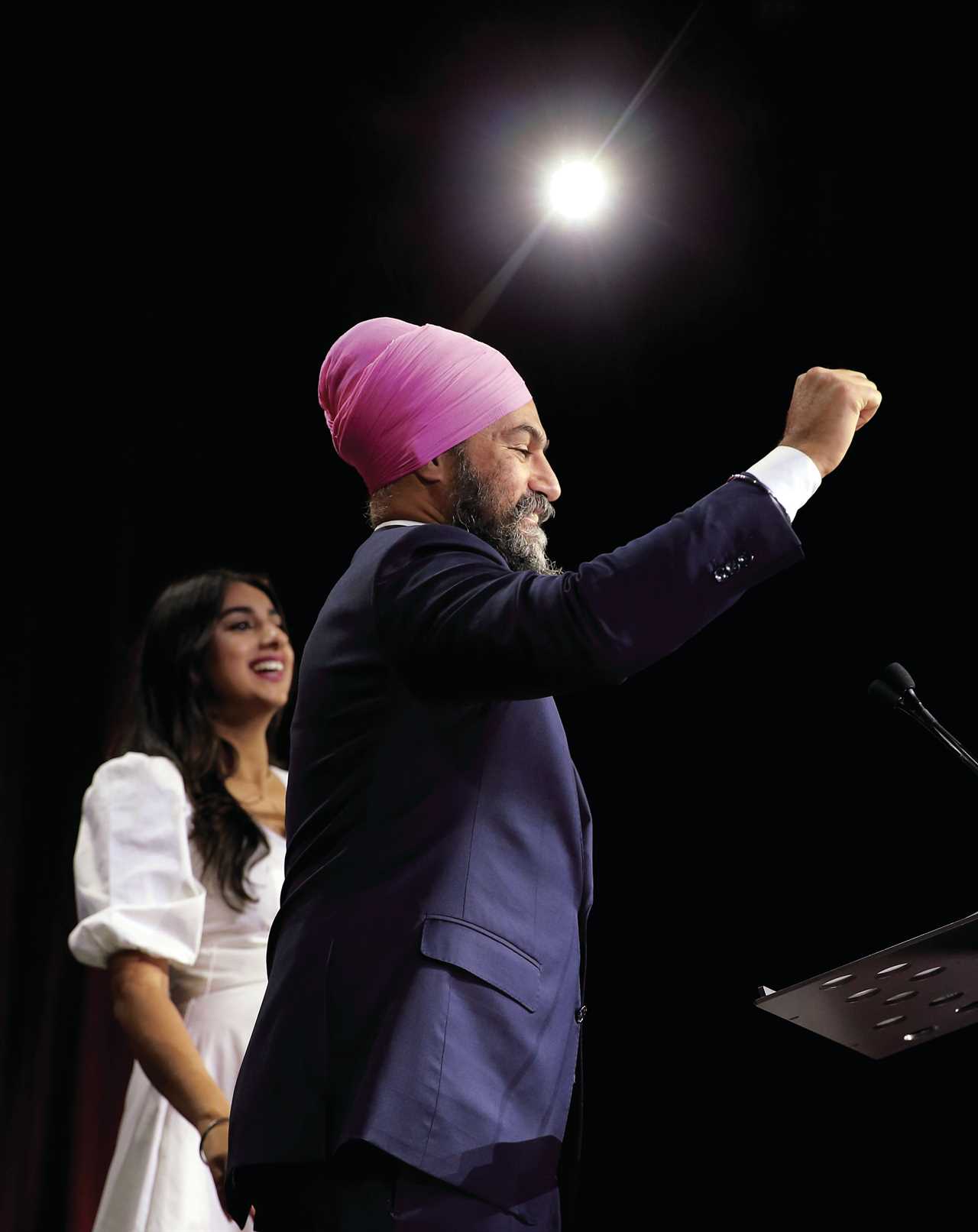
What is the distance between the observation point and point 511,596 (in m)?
1.22

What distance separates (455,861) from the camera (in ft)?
4.13

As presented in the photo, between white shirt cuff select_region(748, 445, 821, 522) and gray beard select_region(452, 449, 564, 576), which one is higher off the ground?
gray beard select_region(452, 449, 564, 576)

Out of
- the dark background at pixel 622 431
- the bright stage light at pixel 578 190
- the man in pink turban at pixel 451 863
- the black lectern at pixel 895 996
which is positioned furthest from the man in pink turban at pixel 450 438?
the bright stage light at pixel 578 190

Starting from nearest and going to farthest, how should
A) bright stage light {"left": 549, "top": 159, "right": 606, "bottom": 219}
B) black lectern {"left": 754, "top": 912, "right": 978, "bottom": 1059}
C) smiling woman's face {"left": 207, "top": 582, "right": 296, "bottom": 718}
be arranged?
black lectern {"left": 754, "top": 912, "right": 978, "bottom": 1059} → smiling woman's face {"left": 207, "top": 582, "right": 296, "bottom": 718} → bright stage light {"left": 549, "top": 159, "right": 606, "bottom": 219}

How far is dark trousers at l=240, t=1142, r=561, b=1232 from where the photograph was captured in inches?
45.3

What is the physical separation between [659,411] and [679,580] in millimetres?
2400

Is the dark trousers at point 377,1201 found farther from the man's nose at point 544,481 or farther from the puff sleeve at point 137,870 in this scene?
the puff sleeve at point 137,870

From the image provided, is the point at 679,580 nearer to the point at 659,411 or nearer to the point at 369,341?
the point at 369,341

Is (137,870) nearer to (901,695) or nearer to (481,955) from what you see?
(481,955)

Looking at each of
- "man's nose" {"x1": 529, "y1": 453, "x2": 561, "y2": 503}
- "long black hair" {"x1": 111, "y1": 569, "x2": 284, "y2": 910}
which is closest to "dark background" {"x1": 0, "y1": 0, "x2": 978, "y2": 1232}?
"long black hair" {"x1": 111, "y1": 569, "x2": 284, "y2": 910}

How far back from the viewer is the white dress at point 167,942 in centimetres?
217

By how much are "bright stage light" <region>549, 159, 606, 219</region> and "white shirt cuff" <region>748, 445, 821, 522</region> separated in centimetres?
226

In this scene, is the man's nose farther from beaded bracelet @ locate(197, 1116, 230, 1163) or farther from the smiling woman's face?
the smiling woman's face

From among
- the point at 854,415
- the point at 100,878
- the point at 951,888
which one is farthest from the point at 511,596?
the point at 951,888
